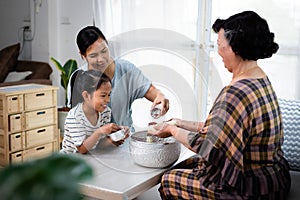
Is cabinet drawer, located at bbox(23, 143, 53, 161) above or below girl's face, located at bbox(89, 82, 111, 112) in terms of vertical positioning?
below

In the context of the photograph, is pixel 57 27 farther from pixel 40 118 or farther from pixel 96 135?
pixel 96 135

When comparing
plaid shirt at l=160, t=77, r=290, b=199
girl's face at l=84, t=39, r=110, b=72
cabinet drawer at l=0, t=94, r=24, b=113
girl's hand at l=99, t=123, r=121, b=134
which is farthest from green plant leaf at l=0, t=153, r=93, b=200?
cabinet drawer at l=0, t=94, r=24, b=113

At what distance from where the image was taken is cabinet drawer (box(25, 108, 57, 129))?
3.58m

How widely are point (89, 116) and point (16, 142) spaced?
1740 millimetres

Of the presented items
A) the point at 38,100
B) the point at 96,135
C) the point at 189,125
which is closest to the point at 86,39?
the point at 96,135

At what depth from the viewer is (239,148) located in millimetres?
1642

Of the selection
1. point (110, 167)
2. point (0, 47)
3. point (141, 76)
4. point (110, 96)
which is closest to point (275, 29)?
point (141, 76)

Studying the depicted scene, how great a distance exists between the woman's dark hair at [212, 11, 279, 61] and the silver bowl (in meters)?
0.46

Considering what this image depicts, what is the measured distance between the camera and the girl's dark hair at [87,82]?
194 centimetres

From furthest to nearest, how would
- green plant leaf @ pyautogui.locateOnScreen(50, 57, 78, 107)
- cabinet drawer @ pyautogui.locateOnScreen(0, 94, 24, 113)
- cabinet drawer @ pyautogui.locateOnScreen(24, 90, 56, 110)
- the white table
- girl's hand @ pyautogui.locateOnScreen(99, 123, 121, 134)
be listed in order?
1. green plant leaf @ pyautogui.locateOnScreen(50, 57, 78, 107)
2. cabinet drawer @ pyautogui.locateOnScreen(24, 90, 56, 110)
3. cabinet drawer @ pyautogui.locateOnScreen(0, 94, 24, 113)
4. girl's hand @ pyautogui.locateOnScreen(99, 123, 121, 134)
5. the white table

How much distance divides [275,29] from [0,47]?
305cm

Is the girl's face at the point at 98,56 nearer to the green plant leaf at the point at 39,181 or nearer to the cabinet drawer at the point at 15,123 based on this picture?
the cabinet drawer at the point at 15,123

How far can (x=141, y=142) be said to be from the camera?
178cm

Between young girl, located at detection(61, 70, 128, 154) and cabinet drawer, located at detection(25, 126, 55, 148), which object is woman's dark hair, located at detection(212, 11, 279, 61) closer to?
young girl, located at detection(61, 70, 128, 154)
